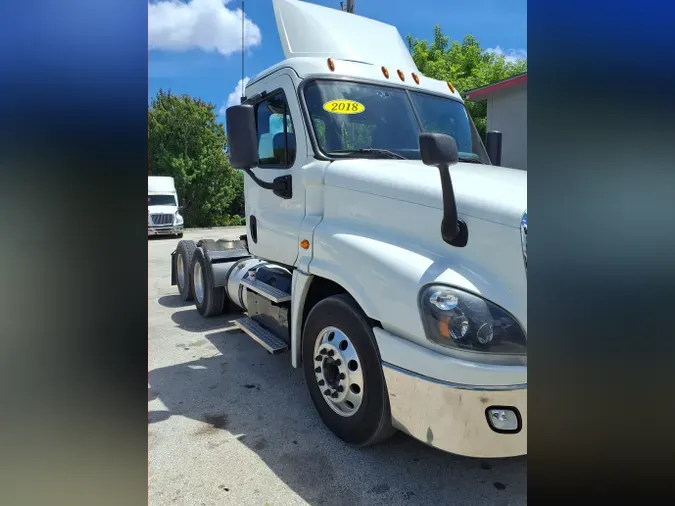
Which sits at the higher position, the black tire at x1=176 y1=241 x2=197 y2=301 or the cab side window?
the cab side window

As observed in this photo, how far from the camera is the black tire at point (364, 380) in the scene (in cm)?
289

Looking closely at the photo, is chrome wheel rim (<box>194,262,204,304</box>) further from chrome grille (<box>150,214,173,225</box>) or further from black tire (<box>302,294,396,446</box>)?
chrome grille (<box>150,214,173,225</box>)

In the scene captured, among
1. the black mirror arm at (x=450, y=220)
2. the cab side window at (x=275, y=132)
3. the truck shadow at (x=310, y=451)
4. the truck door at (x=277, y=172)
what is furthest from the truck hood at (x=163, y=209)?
the black mirror arm at (x=450, y=220)

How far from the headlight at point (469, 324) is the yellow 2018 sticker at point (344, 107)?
1.87m

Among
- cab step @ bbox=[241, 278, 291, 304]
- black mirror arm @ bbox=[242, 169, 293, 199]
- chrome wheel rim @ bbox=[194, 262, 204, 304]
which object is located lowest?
chrome wheel rim @ bbox=[194, 262, 204, 304]

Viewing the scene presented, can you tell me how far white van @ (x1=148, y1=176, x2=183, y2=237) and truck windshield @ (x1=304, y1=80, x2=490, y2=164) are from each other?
63.1 ft

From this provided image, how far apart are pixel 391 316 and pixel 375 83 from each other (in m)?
2.20

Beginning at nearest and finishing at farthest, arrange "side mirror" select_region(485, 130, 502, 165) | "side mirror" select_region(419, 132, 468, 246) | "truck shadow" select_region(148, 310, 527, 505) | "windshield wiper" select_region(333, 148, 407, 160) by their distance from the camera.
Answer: "side mirror" select_region(419, 132, 468, 246) → "truck shadow" select_region(148, 310, 527, 505) → "windshield wiper" select_region(333, 148, 407, 160) → "side mirror" select_region(485, 130, 502, 165)

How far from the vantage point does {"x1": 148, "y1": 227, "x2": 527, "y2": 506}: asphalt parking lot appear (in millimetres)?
2746

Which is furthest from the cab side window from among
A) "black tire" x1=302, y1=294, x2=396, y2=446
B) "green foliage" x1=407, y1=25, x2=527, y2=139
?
"green foliage" x1=407, y1=25, x2=527, y2=139

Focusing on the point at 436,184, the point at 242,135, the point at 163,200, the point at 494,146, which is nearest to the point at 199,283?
the point at 242,135
